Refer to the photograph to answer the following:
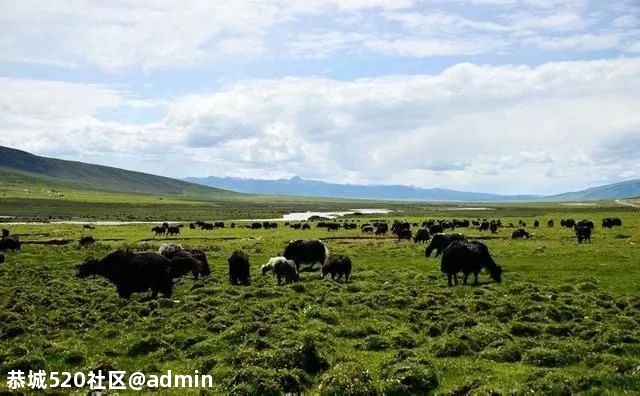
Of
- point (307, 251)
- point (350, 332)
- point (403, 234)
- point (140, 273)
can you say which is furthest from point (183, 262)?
point (403, 234)

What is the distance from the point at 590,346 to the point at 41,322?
60.0 ft

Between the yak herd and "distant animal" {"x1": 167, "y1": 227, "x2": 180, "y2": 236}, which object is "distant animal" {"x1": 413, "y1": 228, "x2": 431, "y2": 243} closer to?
the yak herd

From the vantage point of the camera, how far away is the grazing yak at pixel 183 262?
30.4 m

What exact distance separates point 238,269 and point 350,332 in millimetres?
12054

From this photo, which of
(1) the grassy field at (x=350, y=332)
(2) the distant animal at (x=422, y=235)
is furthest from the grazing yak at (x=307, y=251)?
(2) the distant animal at (x=422, y=235)

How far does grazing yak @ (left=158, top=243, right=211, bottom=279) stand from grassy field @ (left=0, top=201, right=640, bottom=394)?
680mm

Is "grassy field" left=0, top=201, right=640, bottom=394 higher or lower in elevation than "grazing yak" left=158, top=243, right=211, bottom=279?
lower

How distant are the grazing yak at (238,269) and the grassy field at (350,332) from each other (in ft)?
2.10

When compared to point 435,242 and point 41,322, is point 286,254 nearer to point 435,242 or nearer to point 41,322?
point 435,242

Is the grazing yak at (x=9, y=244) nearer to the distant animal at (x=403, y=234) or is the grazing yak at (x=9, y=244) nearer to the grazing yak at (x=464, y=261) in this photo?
the distant animal at (x=403, y=234)

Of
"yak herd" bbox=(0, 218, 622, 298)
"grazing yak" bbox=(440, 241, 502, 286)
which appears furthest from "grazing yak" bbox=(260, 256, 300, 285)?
"grazing yak" bbox=(440, 241, 502, 286)

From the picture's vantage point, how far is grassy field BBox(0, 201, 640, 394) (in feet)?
43.4

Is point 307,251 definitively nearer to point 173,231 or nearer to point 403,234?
point 403,234

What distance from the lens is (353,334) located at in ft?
60.1
